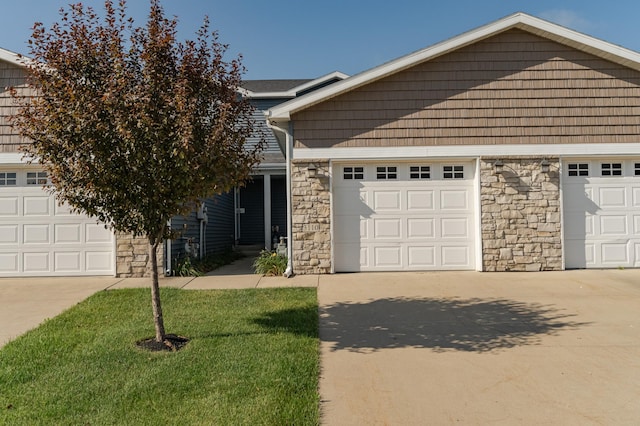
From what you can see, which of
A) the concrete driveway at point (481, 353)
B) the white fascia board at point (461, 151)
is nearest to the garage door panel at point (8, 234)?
the white fascia board at point (461, 151)

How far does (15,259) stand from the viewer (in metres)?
9.10

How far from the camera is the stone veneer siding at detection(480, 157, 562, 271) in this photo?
898 centimetres

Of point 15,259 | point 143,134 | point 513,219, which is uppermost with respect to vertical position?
point 143,134

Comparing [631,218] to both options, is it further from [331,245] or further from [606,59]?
[331,245]

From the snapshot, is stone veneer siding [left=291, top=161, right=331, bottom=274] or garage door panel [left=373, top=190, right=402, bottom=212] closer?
stone veneer siding [left=291, top=161, right=331, bottom=274]

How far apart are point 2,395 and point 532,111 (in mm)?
9571

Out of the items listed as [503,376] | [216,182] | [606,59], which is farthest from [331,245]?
[606,59]

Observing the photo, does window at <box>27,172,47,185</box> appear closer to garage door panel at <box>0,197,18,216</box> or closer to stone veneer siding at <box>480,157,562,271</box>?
garage door panel at <box>0,197,18,216</box>

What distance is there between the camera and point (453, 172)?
9.29 meters

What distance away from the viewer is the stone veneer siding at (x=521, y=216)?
29.5 ft

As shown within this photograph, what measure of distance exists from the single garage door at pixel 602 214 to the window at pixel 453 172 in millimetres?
2130

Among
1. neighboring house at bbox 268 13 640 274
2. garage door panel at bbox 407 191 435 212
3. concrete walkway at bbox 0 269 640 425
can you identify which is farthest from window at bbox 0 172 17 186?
garage door panel at bbox 407 191 435 212

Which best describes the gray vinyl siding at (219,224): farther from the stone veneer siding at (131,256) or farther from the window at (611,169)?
the window at (611,169)

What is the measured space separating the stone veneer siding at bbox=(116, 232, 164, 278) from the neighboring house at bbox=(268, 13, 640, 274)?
3045 millimetres
